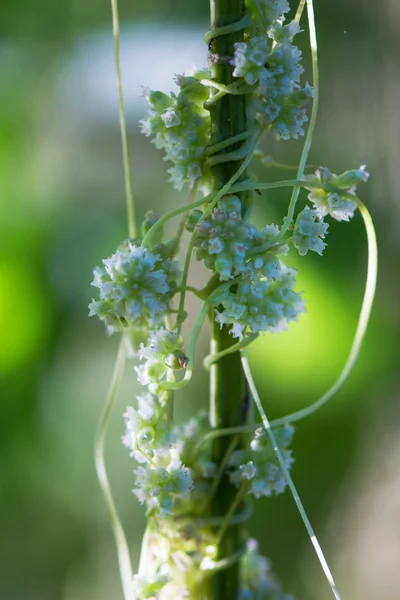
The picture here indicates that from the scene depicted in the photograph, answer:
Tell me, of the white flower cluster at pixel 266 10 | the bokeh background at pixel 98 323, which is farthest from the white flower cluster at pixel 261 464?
the bokeh background at pixel 98 323

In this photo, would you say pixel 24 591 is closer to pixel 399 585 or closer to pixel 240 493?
pixel 399 585

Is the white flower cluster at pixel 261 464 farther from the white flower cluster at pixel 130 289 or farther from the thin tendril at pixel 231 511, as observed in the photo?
the white flower cluster at pixel 130 289

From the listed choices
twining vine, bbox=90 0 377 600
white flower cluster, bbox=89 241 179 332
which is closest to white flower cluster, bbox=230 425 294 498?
twining vine, bbox=90 0 377 600

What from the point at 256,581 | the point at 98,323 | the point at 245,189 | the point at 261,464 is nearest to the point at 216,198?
the point at 245,189

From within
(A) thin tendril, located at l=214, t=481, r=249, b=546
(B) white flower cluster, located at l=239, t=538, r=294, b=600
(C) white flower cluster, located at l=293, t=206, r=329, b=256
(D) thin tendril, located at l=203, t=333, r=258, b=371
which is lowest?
(B) white flower cluster, located at l=239, t=538, r=294, b=600

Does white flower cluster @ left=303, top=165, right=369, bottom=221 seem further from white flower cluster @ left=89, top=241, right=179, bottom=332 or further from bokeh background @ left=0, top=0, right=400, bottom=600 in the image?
bokeh background @ left=0, top=0, right=400, bottom=600

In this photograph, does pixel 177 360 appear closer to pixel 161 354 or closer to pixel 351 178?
pixel 161 354
